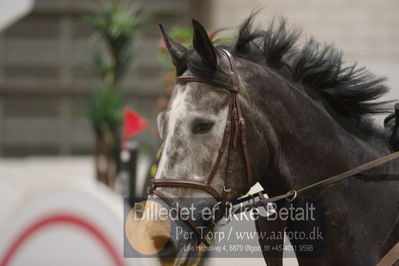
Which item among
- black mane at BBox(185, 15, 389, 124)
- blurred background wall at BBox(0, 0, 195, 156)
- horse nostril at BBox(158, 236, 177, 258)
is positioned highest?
black mane at BBox(185, 15, 389, 124)

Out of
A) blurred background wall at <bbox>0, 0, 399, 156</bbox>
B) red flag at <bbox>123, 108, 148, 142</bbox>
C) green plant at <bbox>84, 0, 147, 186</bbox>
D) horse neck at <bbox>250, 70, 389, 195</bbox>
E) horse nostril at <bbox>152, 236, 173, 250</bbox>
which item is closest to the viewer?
horse nostril at <bbox>152, 236, 173, 250</bbox>

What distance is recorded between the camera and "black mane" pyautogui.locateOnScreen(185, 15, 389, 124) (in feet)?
7.80

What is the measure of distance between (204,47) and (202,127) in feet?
0.91

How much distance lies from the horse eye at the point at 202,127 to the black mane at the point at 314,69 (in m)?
0.34

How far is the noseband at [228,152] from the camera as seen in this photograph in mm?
2109

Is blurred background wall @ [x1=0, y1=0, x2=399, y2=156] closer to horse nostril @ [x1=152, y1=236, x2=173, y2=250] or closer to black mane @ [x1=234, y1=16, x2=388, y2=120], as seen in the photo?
black mane @ [x1=234, y1=16, x2=388, y2=120]

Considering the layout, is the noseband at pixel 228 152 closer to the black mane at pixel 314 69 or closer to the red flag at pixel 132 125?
the black mane at pixel 314 69

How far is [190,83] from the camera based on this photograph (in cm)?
221

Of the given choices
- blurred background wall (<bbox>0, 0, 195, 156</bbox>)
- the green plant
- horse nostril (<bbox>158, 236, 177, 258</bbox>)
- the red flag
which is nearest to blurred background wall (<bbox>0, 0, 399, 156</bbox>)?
blurred background wall (<bbox>0, 0, 195, 156</bbox>)

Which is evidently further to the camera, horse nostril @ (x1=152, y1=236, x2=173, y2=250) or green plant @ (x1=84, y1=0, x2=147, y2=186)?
green plant @ (x1=84, y1=0, x2=147, y2=186)

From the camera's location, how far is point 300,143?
230 centimetres

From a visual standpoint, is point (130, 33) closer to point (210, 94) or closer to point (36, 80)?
point (36, 80)

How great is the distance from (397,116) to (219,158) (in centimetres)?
70

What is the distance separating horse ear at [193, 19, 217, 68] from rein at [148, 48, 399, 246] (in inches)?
2.9
